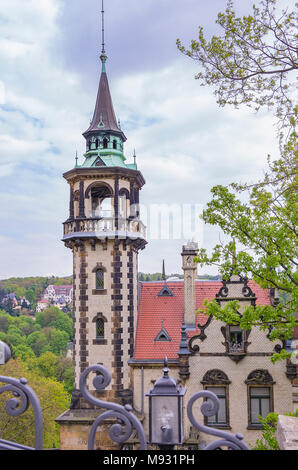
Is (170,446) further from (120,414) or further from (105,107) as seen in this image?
(105,107)

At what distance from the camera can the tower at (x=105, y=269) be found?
2262 centimetres

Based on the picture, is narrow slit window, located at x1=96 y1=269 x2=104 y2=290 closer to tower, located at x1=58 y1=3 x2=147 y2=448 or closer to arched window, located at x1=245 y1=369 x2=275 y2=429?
tower, located at x1=58 y1=3 x2=147 y2=448

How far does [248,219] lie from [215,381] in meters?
11.0

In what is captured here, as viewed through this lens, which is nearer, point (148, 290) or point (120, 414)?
point (120, 414)

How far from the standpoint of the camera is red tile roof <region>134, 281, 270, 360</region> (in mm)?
23031

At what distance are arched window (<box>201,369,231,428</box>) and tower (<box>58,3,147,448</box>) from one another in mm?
3991

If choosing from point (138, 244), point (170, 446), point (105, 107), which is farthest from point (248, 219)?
point (105, 107)

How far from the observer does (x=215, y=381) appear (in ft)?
70.6

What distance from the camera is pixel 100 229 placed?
916 inches

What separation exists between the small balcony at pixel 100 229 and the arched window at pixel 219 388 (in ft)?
25.7

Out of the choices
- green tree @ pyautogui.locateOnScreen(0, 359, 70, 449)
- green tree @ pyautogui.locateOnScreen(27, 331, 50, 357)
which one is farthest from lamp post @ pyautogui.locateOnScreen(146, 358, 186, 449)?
green tree @ pyautogui.locateOnScreen(27, 331, 50, 357)

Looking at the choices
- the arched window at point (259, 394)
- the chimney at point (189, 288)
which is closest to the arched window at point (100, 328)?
the chimney at point (189, 288)

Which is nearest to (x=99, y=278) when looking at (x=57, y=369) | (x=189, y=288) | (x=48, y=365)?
(x=189, y=288)

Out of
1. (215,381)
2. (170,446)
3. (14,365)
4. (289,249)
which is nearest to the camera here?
(170,446)
